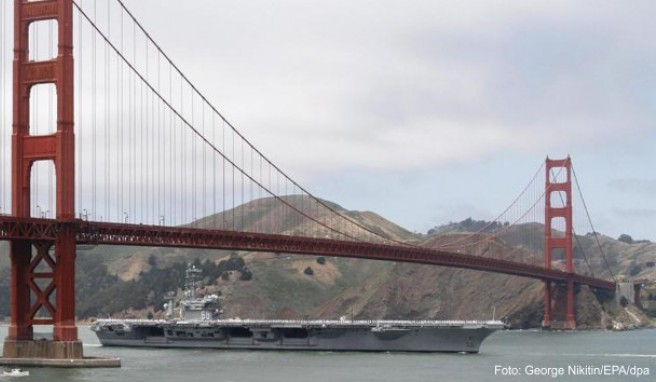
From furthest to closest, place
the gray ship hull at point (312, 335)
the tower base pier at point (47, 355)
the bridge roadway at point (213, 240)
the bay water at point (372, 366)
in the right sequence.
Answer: the gray ship hull at point (312, 335) → the bridge roadway at point (213, 240) → the tower base pier at point (47, 355) → the bay water at point (372, 366)

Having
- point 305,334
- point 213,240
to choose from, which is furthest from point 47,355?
point 305,334

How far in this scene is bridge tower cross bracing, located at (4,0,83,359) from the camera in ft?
180

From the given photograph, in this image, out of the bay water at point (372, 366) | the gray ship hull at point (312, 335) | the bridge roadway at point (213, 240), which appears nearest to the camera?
the bay water at point (372, 366)

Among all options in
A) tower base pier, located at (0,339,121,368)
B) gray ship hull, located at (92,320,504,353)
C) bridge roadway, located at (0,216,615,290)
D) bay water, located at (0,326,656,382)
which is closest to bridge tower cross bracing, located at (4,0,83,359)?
tower base pier, located at (0,339,121,368)

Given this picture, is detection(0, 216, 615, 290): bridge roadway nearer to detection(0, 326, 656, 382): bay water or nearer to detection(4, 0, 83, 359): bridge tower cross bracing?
detection(4, 0, 83, 359): bridge tower cross bracing

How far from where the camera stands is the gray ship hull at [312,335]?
234 ft

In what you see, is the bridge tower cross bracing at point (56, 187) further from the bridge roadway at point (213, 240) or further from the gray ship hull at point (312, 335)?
the gray ship hull at point (312, 335)

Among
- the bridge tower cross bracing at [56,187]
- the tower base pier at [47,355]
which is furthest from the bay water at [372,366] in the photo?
the bridge tower cross bracing at [56,187]

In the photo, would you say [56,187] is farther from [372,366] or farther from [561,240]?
[561,240]

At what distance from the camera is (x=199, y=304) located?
8538cm

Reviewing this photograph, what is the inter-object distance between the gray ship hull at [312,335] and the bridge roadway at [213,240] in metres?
4.86

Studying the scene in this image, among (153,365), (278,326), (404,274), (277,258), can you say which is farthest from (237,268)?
(153,365)

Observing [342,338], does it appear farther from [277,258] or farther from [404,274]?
[277,258]

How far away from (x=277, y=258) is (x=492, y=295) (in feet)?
123
